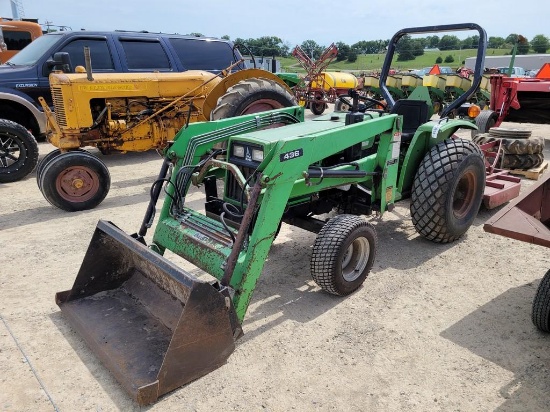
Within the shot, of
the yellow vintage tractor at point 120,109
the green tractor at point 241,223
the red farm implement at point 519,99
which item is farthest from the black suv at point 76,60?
the red farm implement at point 519,99

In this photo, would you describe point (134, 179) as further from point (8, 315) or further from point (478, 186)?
point (478, 186)

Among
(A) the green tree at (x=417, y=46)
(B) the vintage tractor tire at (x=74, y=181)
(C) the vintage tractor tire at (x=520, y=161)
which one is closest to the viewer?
(B) the vintage tractor tire at (x=74, y=181)

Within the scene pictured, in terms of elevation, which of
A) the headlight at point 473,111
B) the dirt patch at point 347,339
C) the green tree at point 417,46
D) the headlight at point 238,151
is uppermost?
the green tree at point 417,46

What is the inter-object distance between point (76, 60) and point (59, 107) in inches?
58.6

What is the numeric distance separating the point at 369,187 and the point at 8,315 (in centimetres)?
302

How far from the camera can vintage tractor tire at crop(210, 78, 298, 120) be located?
5.90 meters

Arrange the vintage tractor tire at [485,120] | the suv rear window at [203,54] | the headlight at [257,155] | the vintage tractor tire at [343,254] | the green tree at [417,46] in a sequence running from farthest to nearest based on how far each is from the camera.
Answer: the green tree at [417,46] → the vintage tractor tire at [485,120] → the suv rear window at [203,54] → the headlight at [257,155] → the vintage tractor tire at [343,254]

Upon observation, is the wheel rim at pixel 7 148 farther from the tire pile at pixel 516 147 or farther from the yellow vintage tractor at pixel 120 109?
the tire pile at pixel 516 147

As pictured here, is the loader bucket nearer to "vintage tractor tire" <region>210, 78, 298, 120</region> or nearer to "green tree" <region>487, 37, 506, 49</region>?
"vintage tractor tire" <region>210, 78, 298, 120</region>

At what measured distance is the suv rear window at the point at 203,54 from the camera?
26.3ft

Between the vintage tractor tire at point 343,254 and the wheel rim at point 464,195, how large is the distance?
1.48 meters

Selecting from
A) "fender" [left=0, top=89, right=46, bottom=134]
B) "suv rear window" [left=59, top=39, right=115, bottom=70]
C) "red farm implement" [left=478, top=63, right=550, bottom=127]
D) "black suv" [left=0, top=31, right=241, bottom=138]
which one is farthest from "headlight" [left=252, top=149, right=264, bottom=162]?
"red farm implement" [left=478, top=63, right=550, bottom=127]

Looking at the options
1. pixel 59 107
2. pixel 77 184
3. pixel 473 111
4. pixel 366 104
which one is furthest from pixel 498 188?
pixel 59 107

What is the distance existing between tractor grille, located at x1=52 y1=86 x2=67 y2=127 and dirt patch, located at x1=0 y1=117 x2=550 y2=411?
220 centimetres
